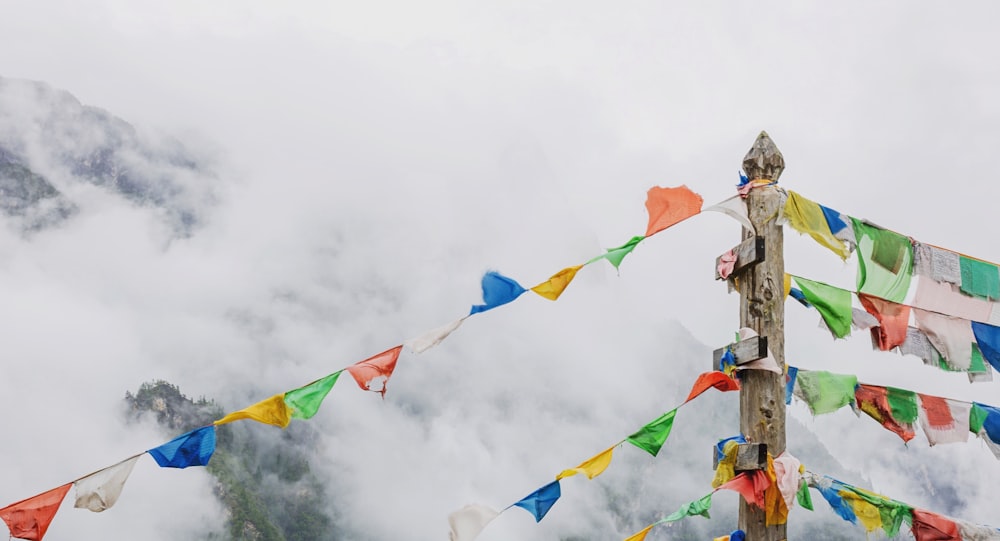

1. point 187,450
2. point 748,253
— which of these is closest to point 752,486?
point 748,253

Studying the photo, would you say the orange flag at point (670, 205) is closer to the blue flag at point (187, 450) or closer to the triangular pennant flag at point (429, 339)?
the triangular pennant flag at point (429, 339)

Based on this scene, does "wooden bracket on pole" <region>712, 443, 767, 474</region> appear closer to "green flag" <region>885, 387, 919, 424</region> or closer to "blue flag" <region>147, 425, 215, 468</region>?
"green flag" <region>885, 387, 919, 424</region>

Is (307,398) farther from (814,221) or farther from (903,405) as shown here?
(903,405)

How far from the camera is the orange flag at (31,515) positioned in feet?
22.3

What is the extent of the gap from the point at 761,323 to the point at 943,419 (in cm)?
243

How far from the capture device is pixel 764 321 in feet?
23.1

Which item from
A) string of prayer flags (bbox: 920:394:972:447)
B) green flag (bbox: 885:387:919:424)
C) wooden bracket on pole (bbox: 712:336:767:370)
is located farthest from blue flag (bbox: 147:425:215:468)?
string of prayer flags (bbox: 920:394:972:447)

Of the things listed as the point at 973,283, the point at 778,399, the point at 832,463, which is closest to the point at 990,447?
the point at 973,283

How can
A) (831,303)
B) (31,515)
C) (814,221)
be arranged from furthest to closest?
(831,303) → (814,221) → (31,515)

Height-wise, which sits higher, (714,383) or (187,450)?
(714,383)

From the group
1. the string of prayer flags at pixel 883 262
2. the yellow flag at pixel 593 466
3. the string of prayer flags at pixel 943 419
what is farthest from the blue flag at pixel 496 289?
the string of prayer flags at pixel 943 419

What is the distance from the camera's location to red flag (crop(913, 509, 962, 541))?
23.5ft

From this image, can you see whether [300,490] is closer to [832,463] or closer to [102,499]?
[832,463]

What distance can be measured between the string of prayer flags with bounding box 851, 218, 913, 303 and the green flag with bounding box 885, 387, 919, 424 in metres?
0.83
